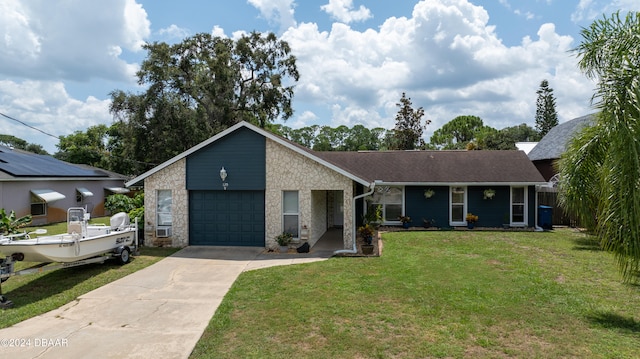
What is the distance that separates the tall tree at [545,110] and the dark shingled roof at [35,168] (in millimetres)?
53615

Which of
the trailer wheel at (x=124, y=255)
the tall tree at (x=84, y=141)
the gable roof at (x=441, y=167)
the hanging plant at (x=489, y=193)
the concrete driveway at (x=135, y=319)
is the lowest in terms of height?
the concrete driveway at (x=135, y=319)

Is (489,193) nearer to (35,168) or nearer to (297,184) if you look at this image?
(297,184)

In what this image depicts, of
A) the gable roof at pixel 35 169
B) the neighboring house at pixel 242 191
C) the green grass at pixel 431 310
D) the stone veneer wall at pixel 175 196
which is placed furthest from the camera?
the gable roof at pixel 35 169

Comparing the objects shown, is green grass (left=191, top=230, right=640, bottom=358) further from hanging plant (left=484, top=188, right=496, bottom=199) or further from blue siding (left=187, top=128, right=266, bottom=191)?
hanging plant (left=484, top=188, right=496, bottom=199)

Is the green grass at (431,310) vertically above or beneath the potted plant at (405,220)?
beneath

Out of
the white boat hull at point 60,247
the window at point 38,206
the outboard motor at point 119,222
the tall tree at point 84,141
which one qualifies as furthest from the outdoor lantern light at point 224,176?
the tall tree at point 84,141

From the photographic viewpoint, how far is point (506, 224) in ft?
58.7

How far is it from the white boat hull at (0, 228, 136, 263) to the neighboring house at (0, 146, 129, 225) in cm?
1192

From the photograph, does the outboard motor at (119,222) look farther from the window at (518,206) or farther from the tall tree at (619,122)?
the window at (518,206)

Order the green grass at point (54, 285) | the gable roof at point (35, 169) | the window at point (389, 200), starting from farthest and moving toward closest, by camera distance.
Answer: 1. the gable roof at point (35, 169)
2. the window at point (389, 200)
3. the green grass at point (54, 285)

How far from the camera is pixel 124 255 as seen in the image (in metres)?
11.2

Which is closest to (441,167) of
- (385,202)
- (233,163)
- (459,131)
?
(385,202)

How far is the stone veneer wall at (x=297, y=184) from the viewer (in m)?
12.7

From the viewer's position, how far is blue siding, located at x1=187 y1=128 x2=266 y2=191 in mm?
13133
